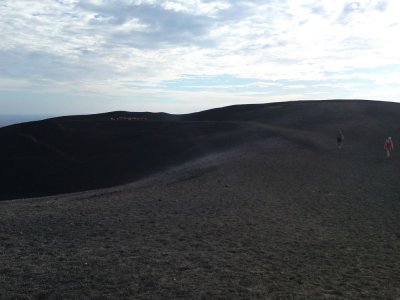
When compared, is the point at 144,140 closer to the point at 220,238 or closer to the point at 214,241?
the point at 220,238

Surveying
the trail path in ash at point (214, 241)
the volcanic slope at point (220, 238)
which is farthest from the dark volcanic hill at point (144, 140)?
the trail path in ash at point (214, 241)

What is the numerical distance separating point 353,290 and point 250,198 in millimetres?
9274

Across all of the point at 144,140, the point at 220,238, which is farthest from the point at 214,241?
the point at 144,140

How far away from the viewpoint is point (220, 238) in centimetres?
1226

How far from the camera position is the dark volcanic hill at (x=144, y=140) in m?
35.2

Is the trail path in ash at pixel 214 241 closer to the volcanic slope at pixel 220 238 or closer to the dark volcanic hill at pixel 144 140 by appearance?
the volcanic slope at pixel 220 238

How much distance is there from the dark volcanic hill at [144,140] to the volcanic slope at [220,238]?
11445 mm

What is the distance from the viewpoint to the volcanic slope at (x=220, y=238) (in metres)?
8.66

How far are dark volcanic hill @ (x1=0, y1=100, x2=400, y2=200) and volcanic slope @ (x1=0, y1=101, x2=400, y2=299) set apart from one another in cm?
1145

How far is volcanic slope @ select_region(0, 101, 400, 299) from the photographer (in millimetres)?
8664

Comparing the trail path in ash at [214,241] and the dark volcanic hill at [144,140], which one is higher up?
the dark volcanic hill at [144,140]

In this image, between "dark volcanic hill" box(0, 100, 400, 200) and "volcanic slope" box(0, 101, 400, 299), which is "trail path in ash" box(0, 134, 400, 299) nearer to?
"volcanic slope" box(0, 101, 400, 299)

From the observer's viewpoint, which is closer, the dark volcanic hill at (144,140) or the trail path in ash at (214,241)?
the trail path in ash at (214,241)

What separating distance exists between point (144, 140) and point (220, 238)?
3492 centimetres
